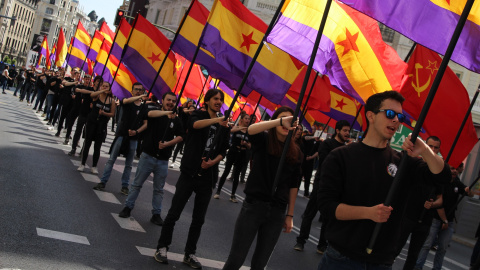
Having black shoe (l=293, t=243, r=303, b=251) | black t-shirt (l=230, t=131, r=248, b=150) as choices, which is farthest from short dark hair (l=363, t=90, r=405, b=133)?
black t-shirt (l=230, t=131, r=248, b=150)

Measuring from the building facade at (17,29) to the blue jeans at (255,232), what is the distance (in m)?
137

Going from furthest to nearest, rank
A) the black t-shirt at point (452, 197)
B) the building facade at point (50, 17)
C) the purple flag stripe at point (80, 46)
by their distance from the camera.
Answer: the building facade at point (50, 17), the purple flag stripe at point (80, 46), the black t-shirt at point (452, 197)

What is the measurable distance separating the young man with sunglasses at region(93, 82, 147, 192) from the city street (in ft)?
0.89

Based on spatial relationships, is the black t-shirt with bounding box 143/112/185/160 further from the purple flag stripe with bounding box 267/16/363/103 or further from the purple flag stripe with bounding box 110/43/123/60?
the purple flag stripe with bounding box 110/43/123/60

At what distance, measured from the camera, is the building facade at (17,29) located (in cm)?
14212

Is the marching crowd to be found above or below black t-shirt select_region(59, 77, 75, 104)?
above

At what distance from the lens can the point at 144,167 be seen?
894 cm

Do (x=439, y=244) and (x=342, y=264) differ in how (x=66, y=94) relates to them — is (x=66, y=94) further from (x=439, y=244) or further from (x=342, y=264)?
(x=342, y=264)

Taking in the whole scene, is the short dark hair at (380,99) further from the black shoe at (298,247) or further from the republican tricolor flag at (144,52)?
the republican tricolor flag at (144,52)

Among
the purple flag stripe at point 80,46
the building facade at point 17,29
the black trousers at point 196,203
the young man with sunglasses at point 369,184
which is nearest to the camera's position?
the young man with sunglasses at point 369,184

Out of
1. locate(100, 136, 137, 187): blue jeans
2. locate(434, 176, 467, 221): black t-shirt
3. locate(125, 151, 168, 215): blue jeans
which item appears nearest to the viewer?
locate(125, 151, 168, 215): blue jeans

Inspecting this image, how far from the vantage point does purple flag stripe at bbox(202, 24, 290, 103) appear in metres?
9.11

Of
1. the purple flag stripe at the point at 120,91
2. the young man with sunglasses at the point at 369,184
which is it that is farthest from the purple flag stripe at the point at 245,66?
the purple flag stripe at the point at 120,91

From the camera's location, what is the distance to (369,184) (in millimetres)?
3975
